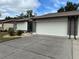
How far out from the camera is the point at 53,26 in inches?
832

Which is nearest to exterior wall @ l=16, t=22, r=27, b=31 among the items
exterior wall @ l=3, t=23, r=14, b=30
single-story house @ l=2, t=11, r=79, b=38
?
exterior wall @ l=3, t=23, r=14, b=30

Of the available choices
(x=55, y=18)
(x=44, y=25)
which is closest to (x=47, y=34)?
(x=44, y=25)

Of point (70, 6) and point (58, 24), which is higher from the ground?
point (70, 6)

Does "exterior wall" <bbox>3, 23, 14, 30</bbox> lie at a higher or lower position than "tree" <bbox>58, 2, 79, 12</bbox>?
lower

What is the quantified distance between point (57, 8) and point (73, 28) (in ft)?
91.3

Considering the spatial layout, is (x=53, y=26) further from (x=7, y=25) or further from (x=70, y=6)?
(x=70, y=6)

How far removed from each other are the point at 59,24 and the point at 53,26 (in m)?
1.24

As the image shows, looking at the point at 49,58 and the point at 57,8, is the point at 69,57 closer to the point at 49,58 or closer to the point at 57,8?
the point at 49,58

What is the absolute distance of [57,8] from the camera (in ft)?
150

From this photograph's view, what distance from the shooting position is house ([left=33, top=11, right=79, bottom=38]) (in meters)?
18.5

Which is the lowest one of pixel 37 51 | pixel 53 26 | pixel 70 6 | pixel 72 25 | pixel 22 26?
pixel 37 51

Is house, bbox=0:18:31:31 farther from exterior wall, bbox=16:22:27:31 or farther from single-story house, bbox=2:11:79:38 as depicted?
single-story house, bbox=2:11:79:38

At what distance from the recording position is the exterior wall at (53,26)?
19.7m

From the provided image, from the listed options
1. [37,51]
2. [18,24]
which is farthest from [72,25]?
[18,24]
